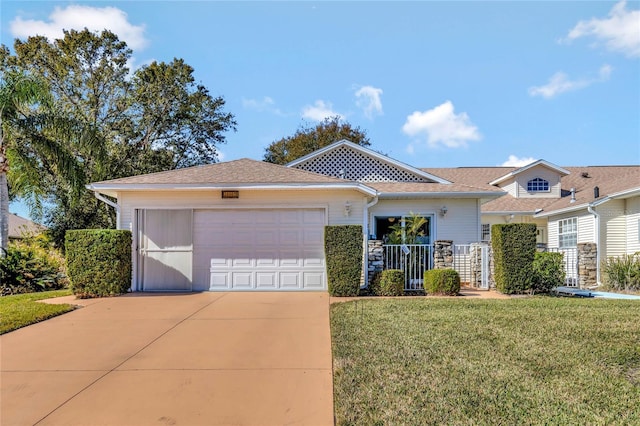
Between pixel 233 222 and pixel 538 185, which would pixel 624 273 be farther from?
pixel 233 222

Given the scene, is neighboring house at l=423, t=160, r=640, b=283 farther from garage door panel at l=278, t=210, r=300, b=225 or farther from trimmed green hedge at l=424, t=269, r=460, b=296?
garage door panel at l=278, t=210, r=300, b=225

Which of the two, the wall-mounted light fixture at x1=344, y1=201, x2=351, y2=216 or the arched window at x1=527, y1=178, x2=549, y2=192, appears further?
the arched window at x1=527, y1=178, x2=549, y2=192

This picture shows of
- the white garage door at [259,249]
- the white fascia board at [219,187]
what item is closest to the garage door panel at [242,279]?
the white garage door at [259,249]

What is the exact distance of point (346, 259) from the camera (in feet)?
32.7

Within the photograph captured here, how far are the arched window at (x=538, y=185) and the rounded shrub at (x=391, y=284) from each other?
13.3 metres

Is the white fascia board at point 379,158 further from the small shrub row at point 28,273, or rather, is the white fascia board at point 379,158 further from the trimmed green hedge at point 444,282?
the small shrub row at point 28,273

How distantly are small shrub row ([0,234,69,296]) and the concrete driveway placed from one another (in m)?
5.44

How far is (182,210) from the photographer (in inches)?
443

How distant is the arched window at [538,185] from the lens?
20375 millimetres

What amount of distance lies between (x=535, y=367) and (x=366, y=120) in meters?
27.8

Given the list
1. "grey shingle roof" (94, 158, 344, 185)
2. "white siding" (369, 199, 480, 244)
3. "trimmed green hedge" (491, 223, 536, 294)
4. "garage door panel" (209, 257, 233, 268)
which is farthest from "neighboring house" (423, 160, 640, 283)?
"garage door panel" (209, 257, 233, 268)

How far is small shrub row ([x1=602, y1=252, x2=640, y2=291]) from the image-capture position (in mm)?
12047

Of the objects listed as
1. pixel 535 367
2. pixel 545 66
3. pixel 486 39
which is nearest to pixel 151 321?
pixel 535 367

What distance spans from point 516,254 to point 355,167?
6.63 metres
